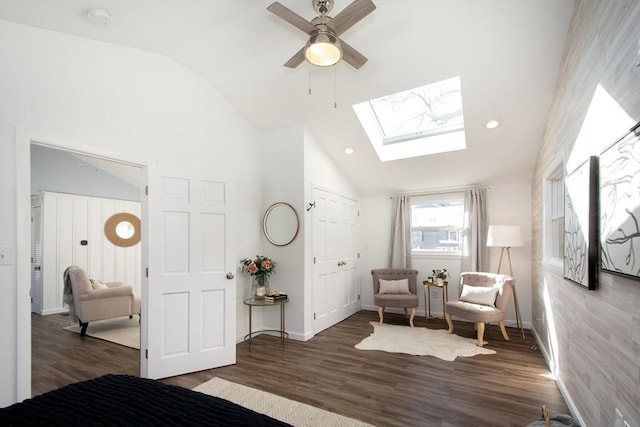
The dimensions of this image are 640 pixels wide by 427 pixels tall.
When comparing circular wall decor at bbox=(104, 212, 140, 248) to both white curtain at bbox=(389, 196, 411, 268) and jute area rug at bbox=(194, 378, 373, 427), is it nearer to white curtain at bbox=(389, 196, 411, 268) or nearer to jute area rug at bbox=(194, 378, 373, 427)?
jute area rug at bbox=(194, 378, 373, 427)

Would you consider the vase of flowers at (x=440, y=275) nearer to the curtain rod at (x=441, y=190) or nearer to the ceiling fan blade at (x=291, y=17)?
the curtain rod at (x=441, y=190)

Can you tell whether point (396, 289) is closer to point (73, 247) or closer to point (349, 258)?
point (349, 258)

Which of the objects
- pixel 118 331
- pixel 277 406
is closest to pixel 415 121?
pixel 277 406

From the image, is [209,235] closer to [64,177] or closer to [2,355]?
[2,355]

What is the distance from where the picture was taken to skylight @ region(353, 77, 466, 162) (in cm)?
412

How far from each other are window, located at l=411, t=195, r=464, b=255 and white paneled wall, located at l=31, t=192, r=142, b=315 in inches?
230

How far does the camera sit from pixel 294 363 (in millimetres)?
3395

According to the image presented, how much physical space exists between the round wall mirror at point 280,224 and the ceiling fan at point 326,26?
2194mm

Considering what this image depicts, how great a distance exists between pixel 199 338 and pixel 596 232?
3.40 metres

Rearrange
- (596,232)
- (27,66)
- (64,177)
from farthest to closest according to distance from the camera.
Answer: (64,177)
(27,66)
(596,232)

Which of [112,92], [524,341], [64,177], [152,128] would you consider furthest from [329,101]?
[64,177]

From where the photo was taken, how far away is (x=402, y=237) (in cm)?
554

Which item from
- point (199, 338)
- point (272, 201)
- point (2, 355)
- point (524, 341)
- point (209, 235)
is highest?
point (272, 201)

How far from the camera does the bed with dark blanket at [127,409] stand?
1184 millimetres
